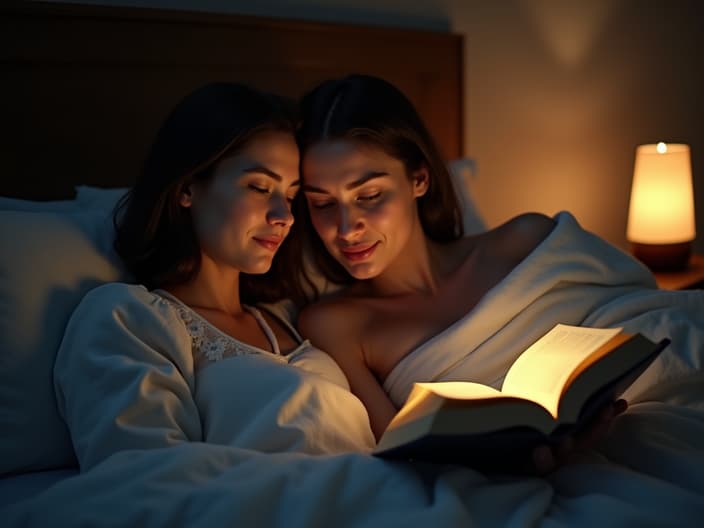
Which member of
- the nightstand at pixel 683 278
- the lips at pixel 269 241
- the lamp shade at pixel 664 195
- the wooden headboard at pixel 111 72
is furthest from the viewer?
the lamp shade at pixel 664 195

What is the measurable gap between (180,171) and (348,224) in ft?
1.12

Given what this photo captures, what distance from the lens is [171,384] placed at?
43.8 inches

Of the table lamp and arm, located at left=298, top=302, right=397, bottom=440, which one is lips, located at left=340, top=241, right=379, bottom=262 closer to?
arm, located at left=298, top=302, right=397, bottom=440

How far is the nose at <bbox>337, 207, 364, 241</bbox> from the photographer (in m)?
1.46

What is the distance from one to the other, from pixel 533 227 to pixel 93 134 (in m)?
1.04

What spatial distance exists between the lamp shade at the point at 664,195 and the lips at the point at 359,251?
4.69 feet

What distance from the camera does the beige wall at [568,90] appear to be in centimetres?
260

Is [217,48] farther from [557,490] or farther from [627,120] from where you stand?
[627,120]

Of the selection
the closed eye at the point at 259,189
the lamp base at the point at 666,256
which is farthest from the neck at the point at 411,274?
the lamp base at the point at 666,256

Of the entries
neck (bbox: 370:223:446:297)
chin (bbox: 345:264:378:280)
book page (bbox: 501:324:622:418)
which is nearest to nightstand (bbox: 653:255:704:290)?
neck (bbox: 370:223:446:297)

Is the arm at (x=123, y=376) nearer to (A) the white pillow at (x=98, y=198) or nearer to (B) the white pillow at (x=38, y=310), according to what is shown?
(B) the white pillow at (x=38, y=310)

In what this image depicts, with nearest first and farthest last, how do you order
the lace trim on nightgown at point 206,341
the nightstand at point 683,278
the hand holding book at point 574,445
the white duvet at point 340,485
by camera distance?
the white duvet at point 340,485
the hand holding book at point 574,445
the lace trim on nightgown at point 206,341
the nightstand at point 683,278

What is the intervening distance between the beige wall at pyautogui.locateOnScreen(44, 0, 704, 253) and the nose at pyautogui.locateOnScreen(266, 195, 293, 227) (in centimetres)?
95

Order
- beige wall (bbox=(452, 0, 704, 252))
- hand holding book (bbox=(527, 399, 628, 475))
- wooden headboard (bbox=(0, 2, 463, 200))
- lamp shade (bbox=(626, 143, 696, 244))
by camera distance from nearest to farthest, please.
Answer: hand holding book (bbox=(527, 399, 628, 475))
wooden headboard (bbox=(0, 2, 463, 200))
lamp shade (bbox=(626, 143, 696, 244))
beige wall (bbox=(452, 0, 704, 252))
